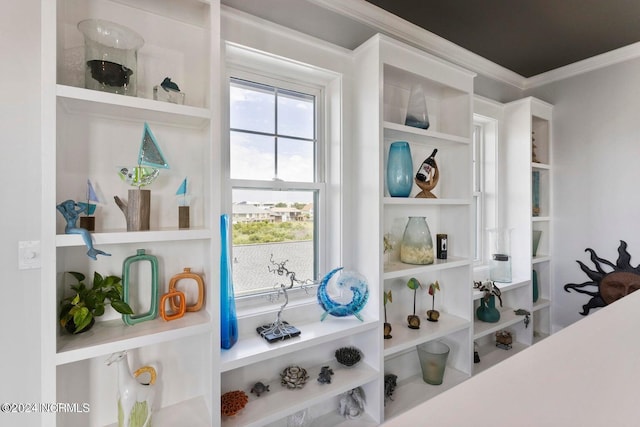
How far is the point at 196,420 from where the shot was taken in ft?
4.03

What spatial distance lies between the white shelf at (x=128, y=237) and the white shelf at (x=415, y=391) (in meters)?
1.47

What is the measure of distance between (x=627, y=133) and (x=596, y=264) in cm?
106

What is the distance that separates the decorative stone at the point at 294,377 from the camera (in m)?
1.52

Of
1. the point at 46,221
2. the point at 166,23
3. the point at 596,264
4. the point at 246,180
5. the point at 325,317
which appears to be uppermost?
the point at 166,23

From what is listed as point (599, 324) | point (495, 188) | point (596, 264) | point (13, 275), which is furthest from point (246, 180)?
point (596, 264)

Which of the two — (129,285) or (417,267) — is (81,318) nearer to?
(129,285)

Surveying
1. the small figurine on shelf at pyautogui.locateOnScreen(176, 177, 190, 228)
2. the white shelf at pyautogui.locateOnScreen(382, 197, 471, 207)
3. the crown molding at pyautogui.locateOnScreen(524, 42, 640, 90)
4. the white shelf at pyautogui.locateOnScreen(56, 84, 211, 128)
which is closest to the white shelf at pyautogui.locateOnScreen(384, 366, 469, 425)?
the white shelf at pyautogui.locateOnScreen(382, 197, 471, 207)

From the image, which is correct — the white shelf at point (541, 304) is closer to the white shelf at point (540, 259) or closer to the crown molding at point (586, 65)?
the white shelf at point (540, 259)

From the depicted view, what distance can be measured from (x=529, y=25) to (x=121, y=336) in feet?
9.35

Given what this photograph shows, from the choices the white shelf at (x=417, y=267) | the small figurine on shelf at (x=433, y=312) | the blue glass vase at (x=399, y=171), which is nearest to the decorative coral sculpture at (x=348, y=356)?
the white shelf at (x=417, y=267)

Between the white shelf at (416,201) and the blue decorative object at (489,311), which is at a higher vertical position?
the white shelf at (416,201)

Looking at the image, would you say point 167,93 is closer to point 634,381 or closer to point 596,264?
point 634,381

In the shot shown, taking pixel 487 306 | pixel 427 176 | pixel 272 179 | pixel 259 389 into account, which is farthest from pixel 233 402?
pixel 487 306

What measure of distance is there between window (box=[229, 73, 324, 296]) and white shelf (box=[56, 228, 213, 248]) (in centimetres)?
39
